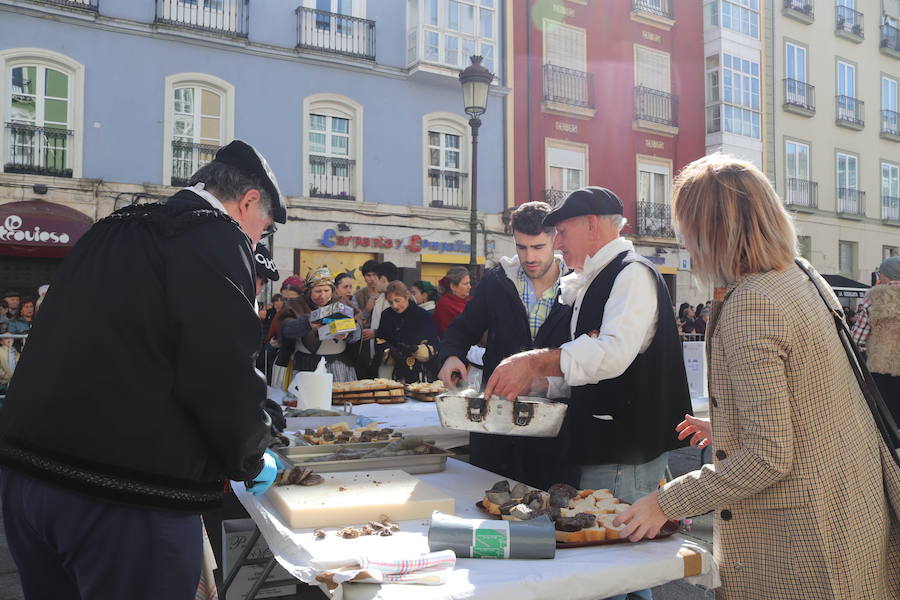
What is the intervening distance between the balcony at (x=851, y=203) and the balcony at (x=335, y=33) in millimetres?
16844

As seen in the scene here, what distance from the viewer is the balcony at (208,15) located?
43.4ft

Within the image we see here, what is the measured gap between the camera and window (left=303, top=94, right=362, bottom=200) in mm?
14734

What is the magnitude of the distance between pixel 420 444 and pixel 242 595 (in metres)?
1.03

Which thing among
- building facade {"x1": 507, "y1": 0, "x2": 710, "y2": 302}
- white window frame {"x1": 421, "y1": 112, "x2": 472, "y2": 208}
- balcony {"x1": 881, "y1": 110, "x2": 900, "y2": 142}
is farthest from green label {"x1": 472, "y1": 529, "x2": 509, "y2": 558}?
balcony {"x1": 881, "y1": 110, "x2": 900, "y2": 142}

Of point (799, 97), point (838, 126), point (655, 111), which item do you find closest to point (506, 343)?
point (655, 111)

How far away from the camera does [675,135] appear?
2023cm

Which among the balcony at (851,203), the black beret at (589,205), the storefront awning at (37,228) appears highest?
the balcony at (851,203)

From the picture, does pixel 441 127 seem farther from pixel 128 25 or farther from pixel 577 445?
pixel 577 445

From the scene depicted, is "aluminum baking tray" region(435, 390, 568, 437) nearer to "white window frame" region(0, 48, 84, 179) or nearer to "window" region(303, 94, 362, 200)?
"white window frame" region(0, 48, 84, 179)

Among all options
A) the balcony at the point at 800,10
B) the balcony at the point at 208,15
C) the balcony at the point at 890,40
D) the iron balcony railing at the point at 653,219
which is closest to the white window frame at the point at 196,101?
the balcony at the point at 208,15

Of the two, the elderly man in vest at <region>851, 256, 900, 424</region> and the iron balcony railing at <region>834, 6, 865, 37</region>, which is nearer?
the elderly man in vest at <region>851, 256, 900, 424</region>

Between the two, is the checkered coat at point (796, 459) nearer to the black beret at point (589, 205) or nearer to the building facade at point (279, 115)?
the black beret at point (589, 205)

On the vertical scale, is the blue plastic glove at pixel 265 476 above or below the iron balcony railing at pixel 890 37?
below

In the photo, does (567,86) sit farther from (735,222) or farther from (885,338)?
(735,222)
